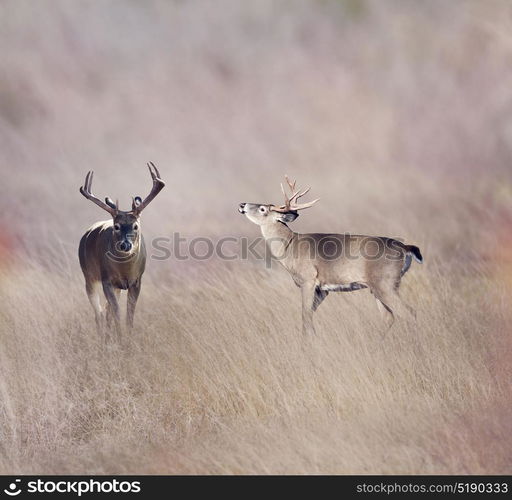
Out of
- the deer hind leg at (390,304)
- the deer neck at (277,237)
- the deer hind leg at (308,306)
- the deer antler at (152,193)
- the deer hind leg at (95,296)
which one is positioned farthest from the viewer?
the deer neck at (277,237)

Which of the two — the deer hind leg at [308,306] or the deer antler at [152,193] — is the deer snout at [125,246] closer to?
the deer antler at [152,193]

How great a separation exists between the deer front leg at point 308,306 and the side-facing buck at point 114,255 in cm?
149

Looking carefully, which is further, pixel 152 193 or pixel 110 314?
pixel 152 193

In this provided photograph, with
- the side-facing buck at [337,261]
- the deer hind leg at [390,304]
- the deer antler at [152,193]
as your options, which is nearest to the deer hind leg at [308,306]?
the side-facing buck at [337,261]

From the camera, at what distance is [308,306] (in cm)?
877

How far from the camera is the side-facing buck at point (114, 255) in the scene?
9.12 m

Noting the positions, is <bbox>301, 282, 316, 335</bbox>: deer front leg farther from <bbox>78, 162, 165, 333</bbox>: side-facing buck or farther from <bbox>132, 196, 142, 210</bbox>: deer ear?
<bbox>132, 196, 142, 210</bbox>: deer ear

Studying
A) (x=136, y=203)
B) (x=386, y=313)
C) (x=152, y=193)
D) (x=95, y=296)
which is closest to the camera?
(x=386, y=313)

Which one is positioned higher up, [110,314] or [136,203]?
[136,203]

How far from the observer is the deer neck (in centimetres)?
959

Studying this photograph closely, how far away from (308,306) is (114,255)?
201 centimetres
